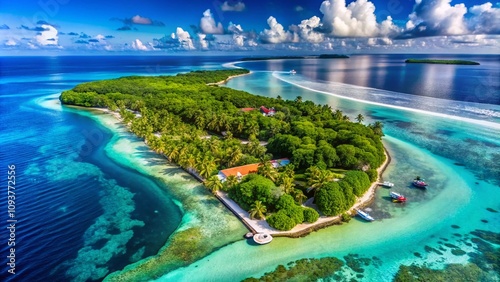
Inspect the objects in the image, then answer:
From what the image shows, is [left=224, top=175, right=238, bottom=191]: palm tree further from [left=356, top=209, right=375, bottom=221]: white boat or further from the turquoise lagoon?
[left=356, top=209, right=375, bottom=221]: white boat

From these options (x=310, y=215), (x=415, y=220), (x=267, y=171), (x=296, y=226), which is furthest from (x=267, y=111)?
(x=415, y=220)

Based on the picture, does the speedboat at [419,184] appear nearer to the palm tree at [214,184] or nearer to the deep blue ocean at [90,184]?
the deep blue ocean at [90,184]

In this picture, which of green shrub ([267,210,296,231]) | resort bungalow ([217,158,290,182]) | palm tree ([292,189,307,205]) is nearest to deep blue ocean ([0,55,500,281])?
resort bungalow ([217,158,290,182])

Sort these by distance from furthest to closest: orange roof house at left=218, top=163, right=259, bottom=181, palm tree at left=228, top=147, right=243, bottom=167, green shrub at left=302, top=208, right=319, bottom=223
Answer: palm tree at left=228, top=147, right=243, bottom=167, orange roof house at left=218, top=163, right=259, bottom=181, green shrub at left=302, top=208, right=319, bottom=223

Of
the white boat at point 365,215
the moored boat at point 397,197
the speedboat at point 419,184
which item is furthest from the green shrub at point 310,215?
the speedboat at point 419,184

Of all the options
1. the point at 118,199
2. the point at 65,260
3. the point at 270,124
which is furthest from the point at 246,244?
the point at 270,124

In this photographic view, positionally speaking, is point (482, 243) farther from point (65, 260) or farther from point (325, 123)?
point (65, 260)

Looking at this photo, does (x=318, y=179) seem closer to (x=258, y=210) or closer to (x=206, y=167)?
(x=258, y=210)
